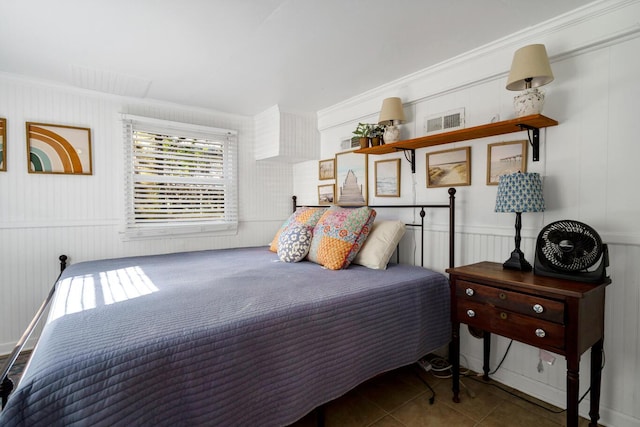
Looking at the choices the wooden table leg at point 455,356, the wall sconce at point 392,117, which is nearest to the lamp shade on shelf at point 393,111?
the wall sconce at point 392,117

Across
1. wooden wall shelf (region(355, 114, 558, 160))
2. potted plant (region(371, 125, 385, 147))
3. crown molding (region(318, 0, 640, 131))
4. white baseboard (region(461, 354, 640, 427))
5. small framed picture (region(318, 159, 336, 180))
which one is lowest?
white baseboard (region(461, 354, 640, 427))

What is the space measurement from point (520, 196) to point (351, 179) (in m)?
1.61

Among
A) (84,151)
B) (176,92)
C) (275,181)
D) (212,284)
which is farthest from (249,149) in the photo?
(212,284)

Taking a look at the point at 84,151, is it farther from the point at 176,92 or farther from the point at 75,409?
the point at 75,409

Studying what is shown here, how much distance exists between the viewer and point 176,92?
2.77m

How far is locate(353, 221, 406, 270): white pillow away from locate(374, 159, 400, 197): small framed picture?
1.37 feet

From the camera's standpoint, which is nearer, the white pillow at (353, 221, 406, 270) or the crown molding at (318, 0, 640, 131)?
the crown molding at (318, 0, 640, 131)

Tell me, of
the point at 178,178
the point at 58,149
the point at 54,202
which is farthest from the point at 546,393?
the point at 58,149

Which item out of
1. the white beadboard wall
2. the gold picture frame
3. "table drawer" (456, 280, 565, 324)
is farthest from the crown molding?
the gold picture frame

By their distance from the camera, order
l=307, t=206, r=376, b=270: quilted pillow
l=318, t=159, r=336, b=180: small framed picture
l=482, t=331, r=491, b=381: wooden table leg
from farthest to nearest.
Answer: l=318, t=159, r=336, b=180: small framed picture → l=307, t=206, r=376, b=270: quilted pillow → l=482, t=331, r=491, b=381: wooden table leg

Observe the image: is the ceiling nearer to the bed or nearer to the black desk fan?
the black desk fan

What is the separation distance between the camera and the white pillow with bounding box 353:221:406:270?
7.13 ft

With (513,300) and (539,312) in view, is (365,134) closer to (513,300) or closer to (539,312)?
(513,300)

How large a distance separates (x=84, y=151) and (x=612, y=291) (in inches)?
146
